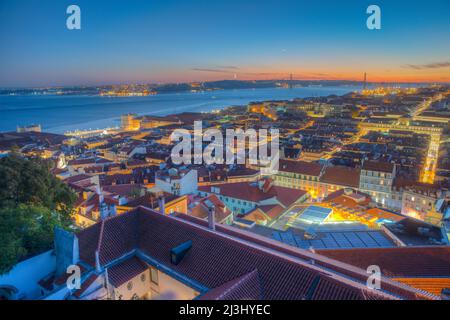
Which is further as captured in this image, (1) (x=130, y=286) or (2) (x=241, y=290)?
(1) (x=130, y=286)

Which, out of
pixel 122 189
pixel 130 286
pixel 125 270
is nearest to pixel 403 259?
pixel 130 286

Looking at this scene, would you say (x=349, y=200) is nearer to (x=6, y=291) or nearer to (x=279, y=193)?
(x=279, y=193)

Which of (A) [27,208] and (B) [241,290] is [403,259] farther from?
(A) [27,208]

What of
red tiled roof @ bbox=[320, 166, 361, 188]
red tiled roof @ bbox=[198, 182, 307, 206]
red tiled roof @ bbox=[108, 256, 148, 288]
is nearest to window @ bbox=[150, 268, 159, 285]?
Result: red tiled roof @ bbox=[108, 256, 148, 288]

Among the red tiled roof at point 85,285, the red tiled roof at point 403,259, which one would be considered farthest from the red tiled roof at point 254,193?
the red tiled roof at point 85,285

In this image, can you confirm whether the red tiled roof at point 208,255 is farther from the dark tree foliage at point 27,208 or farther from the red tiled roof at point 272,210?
the red tiled roof at point 272,210

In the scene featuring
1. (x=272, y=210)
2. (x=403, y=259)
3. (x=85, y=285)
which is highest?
(x=85, y=285)

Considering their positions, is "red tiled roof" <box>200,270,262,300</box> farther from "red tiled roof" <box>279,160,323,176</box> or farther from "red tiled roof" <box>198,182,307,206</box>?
"red tiled roof" <box>279,160,323,176</box>
